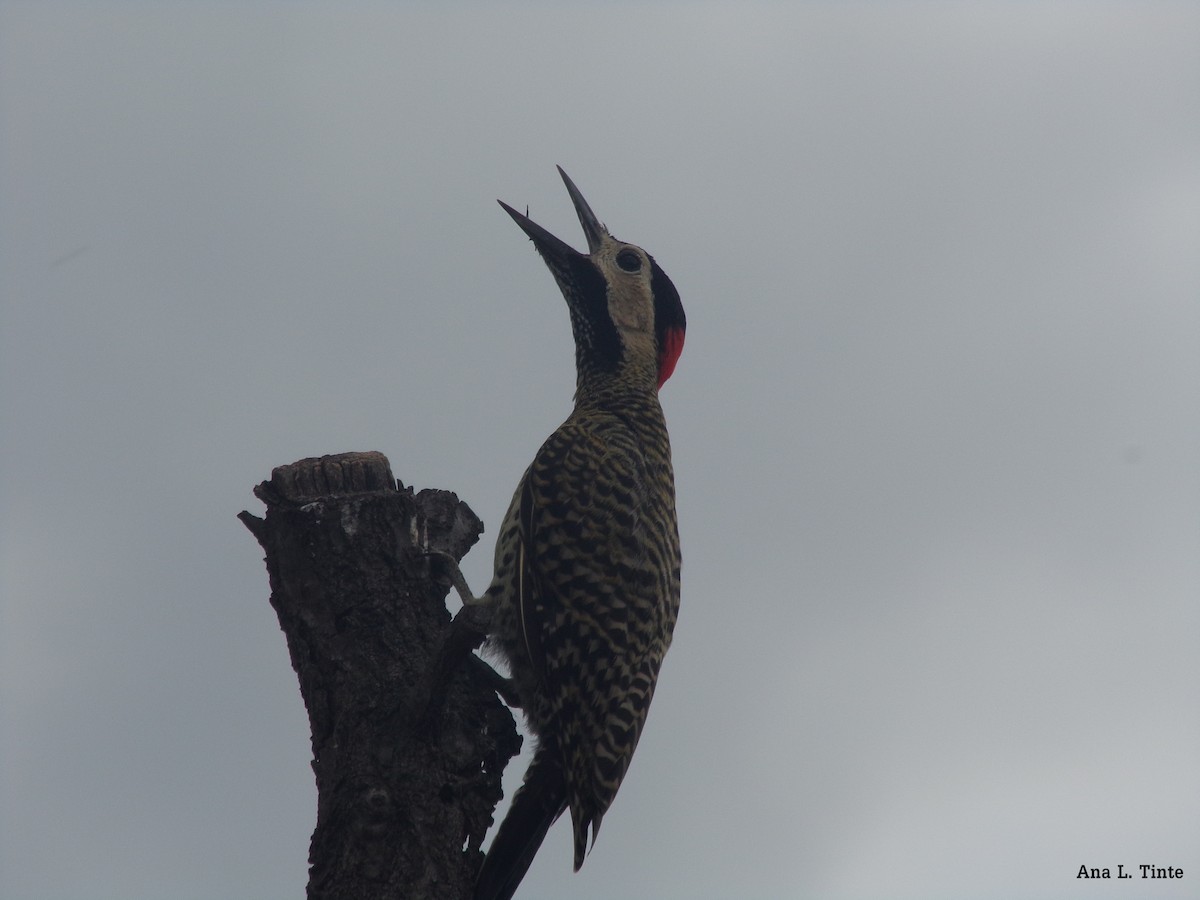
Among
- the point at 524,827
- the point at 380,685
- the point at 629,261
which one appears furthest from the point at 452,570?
the point at 629,261

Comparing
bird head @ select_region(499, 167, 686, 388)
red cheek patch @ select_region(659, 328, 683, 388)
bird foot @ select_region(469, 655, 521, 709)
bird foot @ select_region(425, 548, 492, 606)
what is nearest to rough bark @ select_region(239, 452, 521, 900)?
bird foot @ select_region(425, 548, 492, 606)

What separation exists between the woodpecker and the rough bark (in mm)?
479

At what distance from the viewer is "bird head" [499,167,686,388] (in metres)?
7.62

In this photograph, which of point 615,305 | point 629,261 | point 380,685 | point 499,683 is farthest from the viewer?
point 629,261

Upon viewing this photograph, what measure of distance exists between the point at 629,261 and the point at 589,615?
2974mm

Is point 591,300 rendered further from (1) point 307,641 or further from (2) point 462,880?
(2) point 462,880

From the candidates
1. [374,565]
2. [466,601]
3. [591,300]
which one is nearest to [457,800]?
[374,565]

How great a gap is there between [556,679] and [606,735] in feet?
1.10

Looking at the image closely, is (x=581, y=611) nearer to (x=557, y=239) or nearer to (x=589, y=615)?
Result: (x=589, y=615)

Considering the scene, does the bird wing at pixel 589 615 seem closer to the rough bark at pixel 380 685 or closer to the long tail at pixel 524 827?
the long tail at pixel 524 827

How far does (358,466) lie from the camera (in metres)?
4.97

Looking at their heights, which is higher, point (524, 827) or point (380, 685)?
point (380, 685)

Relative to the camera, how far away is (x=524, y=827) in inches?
202

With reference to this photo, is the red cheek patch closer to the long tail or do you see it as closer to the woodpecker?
the woodpecker
